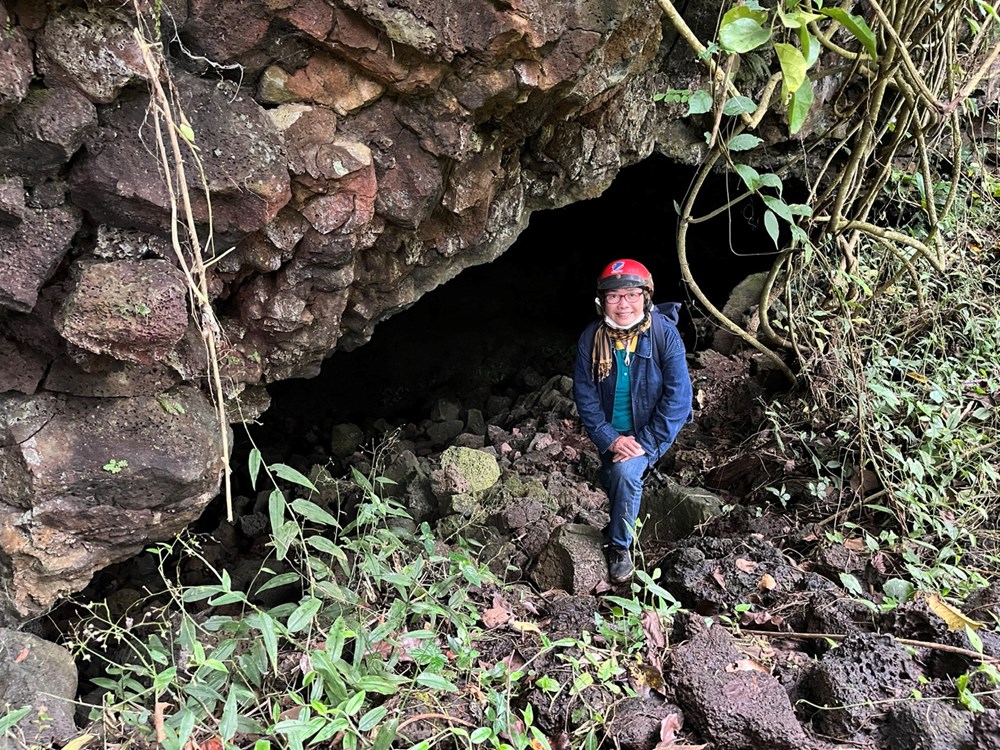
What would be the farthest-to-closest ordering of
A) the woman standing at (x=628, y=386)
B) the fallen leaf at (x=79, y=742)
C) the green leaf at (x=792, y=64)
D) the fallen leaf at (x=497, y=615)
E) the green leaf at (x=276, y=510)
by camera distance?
the woman standing at (x=628, y=386) → the fallen leaf at (x=497, y=615) → the green leaf at (x=276, y=510) → the fallen leaf at (x=79, y=742) → the green leaf at (x=792, y=64)

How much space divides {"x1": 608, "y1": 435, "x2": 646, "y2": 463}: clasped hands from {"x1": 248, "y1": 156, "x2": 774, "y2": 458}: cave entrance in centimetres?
230

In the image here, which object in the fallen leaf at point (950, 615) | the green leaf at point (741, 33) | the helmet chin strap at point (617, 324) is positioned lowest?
the fallen leaf at point (950, 615)

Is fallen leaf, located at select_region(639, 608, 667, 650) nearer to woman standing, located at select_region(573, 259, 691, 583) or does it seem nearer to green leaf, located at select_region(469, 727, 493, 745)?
woman standing, located at select_region(573, 259, 691, 583)

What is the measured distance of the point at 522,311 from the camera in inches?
266

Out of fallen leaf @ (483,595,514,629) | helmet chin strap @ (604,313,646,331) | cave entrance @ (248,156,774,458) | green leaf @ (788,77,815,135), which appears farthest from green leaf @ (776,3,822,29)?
cave entrance @ (248,156,774,458)

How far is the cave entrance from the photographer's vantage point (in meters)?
5.52

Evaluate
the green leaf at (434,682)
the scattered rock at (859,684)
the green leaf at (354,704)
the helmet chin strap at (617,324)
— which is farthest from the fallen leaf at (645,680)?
A: the helmet chin strap at (617,324)

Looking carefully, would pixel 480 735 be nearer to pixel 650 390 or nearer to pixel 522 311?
pixel 650 390

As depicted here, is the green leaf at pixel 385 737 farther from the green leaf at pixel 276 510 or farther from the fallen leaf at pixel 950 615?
the fallen leaf at pixel 950 615

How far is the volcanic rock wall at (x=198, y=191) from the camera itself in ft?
6.17

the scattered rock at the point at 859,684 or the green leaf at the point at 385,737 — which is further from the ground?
the green leaf at the point at 385,737

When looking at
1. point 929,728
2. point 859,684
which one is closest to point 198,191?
point 859,684

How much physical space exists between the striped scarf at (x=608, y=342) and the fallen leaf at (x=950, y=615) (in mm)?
1467

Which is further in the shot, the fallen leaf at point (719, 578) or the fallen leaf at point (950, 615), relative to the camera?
the fallen leaf at point (719, 578)
